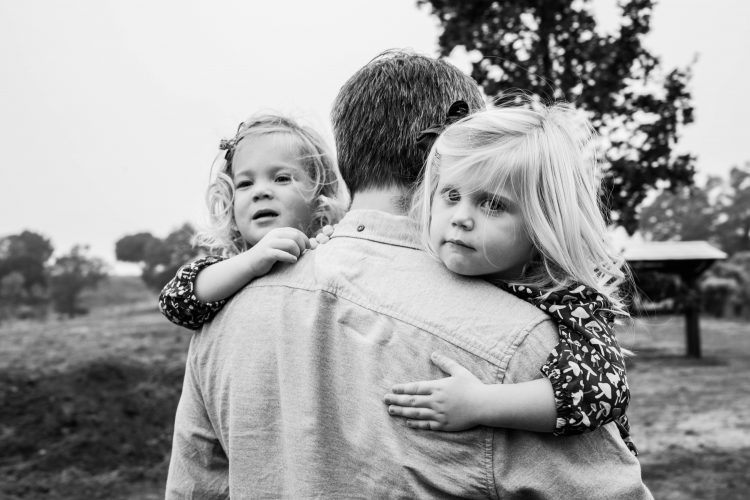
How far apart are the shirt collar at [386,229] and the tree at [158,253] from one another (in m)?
5.32

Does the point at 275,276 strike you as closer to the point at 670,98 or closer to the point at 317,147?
the point at 317,147

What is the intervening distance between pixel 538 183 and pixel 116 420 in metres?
5.52

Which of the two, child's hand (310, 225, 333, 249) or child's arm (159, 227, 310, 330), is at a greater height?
child's hand (310, 225, 333, 249)

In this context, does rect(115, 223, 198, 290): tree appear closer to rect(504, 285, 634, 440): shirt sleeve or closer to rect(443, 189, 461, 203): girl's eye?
rect(443, 189, 461, 203): girl's eye

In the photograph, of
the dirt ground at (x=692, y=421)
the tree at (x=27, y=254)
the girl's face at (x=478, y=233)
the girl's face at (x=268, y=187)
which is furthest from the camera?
the tree at (x=27, y=254)

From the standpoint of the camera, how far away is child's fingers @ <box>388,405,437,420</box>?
1.20 metres

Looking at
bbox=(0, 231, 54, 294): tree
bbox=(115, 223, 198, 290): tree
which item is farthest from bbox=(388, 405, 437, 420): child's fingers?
bbox=(0, 231, 54, 294): tree

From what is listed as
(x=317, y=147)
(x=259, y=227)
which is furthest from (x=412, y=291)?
(x=317, y=147)

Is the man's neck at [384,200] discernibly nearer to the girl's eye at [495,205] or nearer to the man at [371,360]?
the man at [371,360]

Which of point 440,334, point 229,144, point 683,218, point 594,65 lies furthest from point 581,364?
point 683,218

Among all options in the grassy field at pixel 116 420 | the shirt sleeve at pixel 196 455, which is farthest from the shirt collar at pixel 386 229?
the grassy field at pixel 116 420

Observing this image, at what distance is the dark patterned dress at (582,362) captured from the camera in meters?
1.19

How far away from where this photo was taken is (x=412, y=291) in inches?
51.4

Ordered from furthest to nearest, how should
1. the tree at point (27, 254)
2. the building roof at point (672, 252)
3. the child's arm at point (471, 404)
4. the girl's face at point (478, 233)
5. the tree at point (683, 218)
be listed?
the tree at point (683, 218) → the building roof at point (672, 252) → the tree at point (27, 254) → the girl's face at point (478, 233) → the child's arm at point (471, 404)
